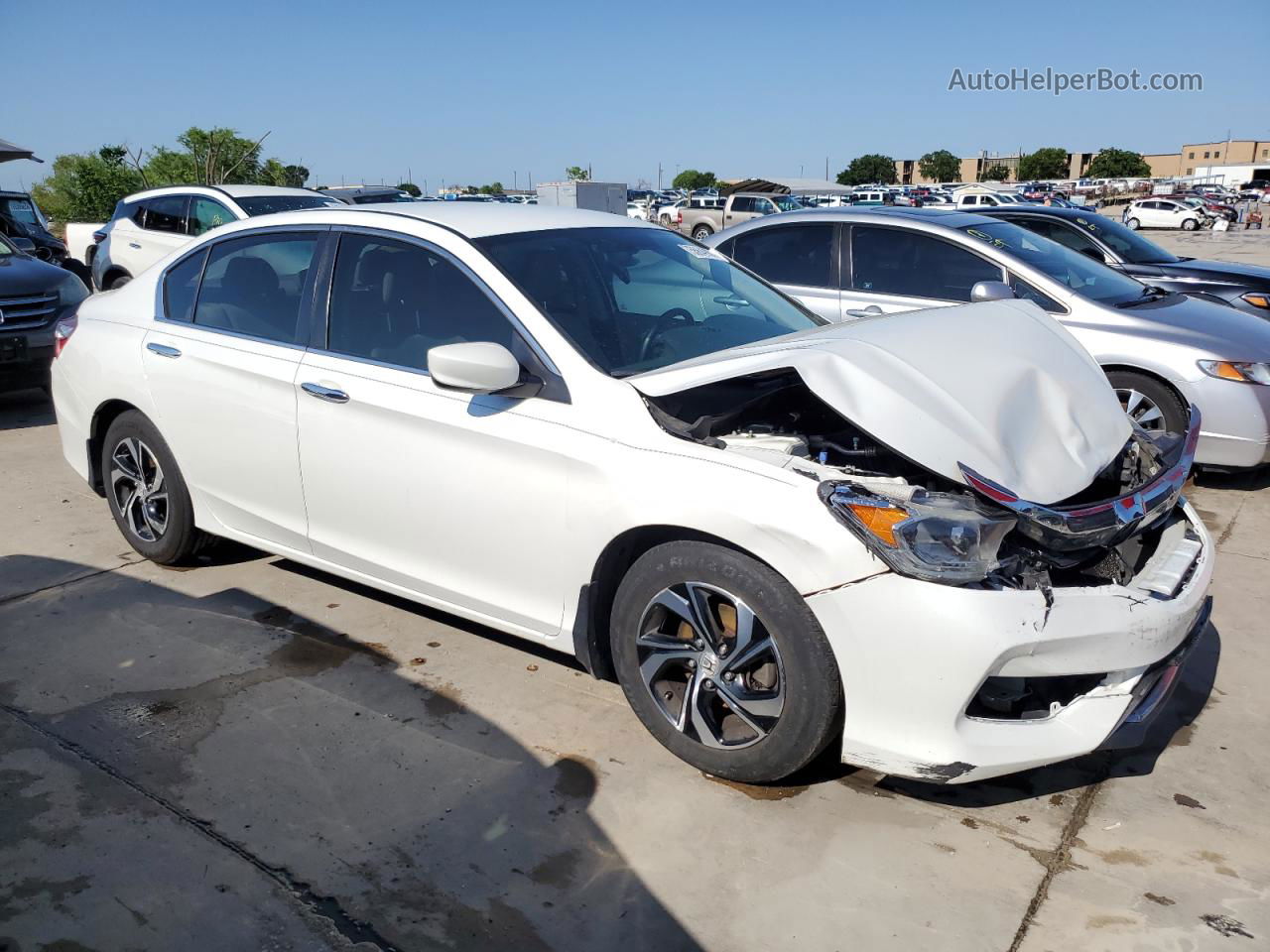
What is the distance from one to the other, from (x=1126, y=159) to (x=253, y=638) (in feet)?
376

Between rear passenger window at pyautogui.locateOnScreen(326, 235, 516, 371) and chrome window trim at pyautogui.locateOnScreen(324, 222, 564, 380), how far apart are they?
12mm

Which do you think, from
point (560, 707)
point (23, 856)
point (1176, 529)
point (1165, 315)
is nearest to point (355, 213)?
point (560, 707)

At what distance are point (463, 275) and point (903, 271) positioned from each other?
12.8 feet

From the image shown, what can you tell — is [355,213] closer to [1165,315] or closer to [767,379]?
[767,379]

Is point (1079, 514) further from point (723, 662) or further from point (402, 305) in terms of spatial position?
point (402, 305)

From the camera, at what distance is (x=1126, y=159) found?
333 feet

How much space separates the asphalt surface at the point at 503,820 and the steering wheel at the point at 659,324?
1249 millimetres

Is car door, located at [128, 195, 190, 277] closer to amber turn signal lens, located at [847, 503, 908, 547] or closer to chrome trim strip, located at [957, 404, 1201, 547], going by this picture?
amber turn signal lens, located at [847, 503, 908, 547]

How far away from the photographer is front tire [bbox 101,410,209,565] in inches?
179

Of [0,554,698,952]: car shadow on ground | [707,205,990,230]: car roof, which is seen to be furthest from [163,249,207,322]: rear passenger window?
[707,205,990,230]: car roof

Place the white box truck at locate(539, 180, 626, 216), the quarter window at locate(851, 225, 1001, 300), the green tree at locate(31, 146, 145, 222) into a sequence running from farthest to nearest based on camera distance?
1. the green tree at locate(31, 146, 145, 222)
2. the white box truck at locate(539, 180, 626, 216)
3. the quarter window at locate(851, 225, 1001, 300)

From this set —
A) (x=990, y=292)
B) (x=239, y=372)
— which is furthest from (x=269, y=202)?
(x=990, y=292)

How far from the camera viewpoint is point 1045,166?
10194 cm

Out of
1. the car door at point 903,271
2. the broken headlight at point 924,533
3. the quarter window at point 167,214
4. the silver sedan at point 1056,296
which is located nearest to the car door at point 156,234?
the quarter window at point 167,214
